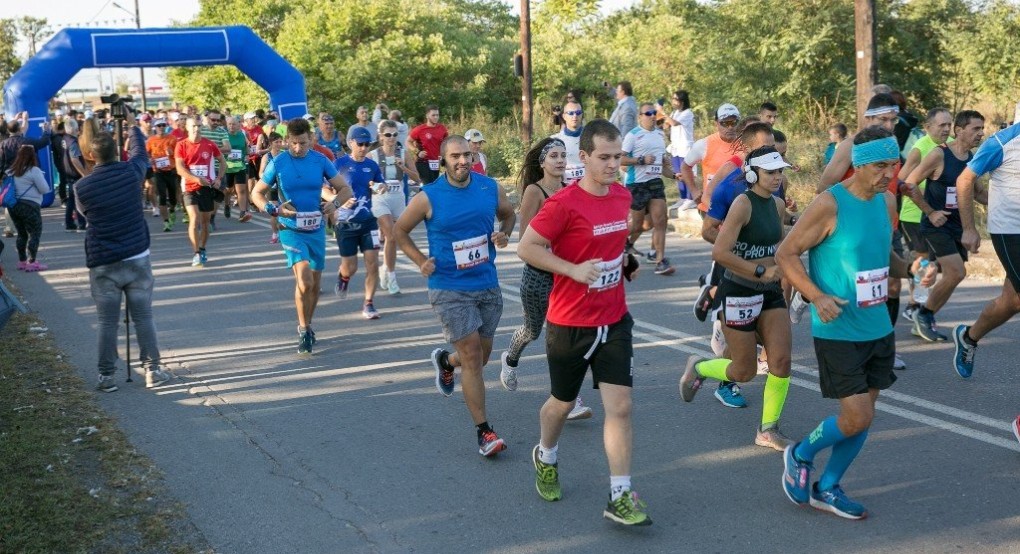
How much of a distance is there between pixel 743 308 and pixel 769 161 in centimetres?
83

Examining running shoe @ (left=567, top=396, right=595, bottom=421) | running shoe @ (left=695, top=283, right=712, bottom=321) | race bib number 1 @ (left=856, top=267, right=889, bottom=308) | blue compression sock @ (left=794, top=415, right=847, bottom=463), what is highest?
race bib number 1 @ (left=856, top=267, right=889, bottom=308)

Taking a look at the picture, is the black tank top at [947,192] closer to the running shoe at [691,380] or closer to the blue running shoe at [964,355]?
the blue running shoe at [964,355]

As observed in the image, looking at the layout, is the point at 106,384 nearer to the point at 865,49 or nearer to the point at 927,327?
the point at 927,327

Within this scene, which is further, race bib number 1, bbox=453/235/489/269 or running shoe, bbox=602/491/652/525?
race bib number 1, bbox=453/235/489/269

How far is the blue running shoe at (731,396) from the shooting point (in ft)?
22.9

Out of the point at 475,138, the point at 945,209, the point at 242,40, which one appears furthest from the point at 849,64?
the point at 945,209

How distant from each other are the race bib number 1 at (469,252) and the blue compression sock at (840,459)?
7.47 feet

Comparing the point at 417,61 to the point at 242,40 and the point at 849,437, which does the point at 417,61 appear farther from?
the point at 849,437

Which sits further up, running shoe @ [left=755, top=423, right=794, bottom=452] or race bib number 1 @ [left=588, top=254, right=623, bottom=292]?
race bib number 1 @ [left=588, top=254, right=623, bottom=292]

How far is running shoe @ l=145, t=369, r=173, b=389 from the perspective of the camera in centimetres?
819

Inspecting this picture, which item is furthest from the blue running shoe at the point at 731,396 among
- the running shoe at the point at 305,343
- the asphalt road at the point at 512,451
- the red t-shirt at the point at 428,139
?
the red t-shirt at the point at 428,139

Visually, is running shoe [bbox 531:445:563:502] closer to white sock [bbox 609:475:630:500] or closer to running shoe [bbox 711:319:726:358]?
white sock [bbox 609:475:630:500]

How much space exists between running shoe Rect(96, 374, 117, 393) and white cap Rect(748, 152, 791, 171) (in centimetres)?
494

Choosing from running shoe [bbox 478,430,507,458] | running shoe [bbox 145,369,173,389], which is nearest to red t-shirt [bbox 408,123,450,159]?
running shoe [bbox 145,369,173,389]
